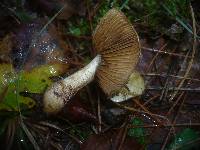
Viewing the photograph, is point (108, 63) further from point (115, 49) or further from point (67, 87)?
point (67, 87)

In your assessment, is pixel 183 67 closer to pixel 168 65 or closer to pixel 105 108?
pixel 168 65

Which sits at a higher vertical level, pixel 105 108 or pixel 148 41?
pixel 148 41

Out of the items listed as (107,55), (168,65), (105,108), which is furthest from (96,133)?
(168,65)

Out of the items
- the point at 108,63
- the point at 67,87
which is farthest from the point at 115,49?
the point at 67,87
